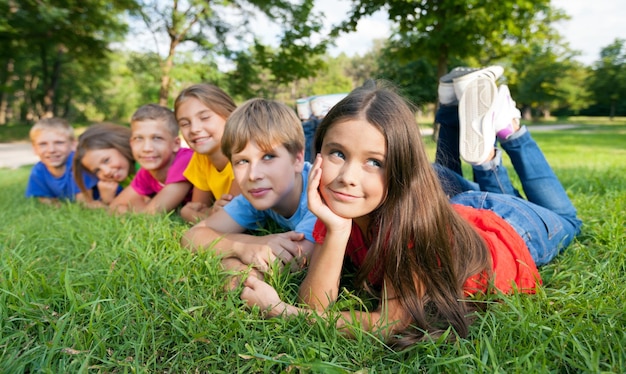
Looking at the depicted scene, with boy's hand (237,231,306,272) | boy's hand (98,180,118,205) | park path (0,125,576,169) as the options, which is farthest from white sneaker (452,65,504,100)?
park path (0,125,576,169)

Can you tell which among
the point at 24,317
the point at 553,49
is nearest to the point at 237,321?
the point at 24,317

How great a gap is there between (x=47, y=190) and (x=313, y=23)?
9101mm

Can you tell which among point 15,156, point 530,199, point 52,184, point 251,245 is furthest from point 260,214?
point 15,156

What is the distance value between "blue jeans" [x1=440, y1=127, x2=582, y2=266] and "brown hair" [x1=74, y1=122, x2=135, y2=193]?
3206mm

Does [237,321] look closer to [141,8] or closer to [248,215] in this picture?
[248,215]

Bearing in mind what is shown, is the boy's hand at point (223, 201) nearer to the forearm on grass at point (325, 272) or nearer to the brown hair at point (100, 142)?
the forearm on grass at point (325, 272)

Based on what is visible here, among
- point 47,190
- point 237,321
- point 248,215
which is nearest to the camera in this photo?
point 237,321

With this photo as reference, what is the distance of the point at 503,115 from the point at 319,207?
5.90 ft

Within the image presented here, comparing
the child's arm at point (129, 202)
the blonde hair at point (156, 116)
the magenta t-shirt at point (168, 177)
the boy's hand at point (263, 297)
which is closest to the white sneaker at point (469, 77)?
the boy's hand at point (263, 297)

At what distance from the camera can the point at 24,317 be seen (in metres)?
1.68

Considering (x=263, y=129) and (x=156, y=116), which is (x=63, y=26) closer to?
(x=156, y=116)

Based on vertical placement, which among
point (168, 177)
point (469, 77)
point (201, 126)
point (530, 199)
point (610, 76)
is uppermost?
point (469, 77)

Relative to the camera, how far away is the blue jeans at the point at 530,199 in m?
2.25

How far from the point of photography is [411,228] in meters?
1.60
